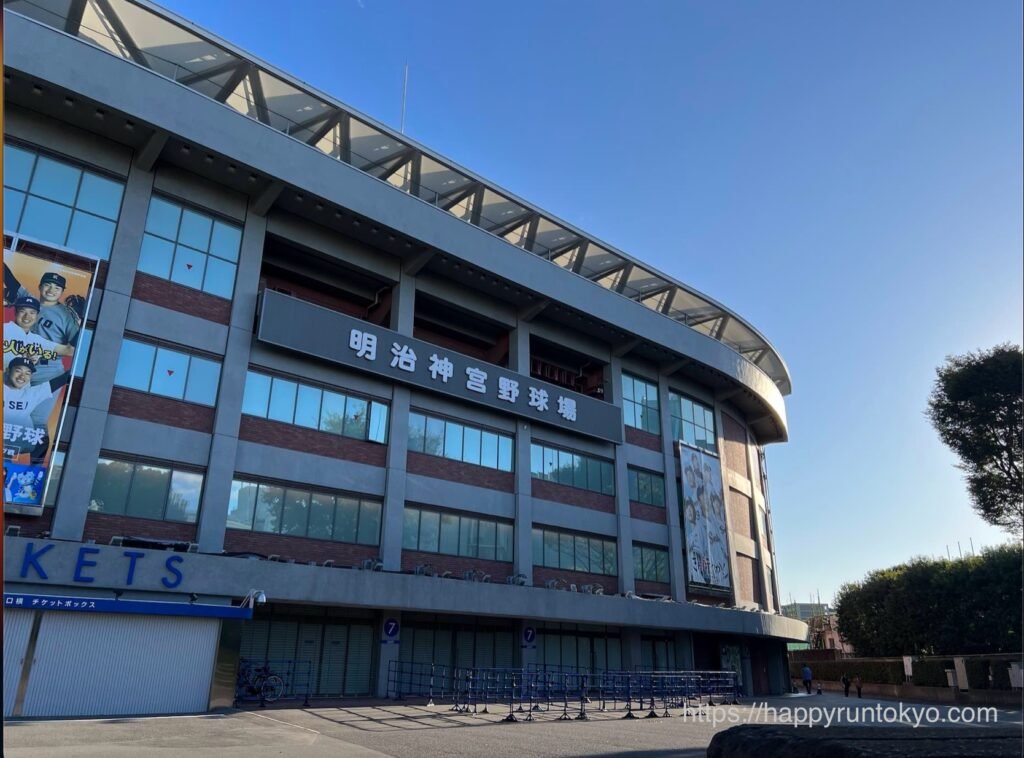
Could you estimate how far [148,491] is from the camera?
22.9 m

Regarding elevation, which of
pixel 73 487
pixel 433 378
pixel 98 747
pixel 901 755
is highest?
pixel 433 378

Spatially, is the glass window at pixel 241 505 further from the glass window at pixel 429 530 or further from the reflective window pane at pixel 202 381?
the glass window at pixel 429 530

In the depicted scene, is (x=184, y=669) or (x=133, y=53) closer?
(x=184, y=669)

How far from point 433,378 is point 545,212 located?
429 inches

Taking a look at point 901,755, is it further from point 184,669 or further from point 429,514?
point 429,514

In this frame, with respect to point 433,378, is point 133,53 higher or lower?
higher

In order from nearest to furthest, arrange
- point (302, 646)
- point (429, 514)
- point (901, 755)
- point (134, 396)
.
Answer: point (901, 755), point (134, 396), point (302, 646), point (429, 514)

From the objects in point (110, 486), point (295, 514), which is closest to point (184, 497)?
point (110, 486)

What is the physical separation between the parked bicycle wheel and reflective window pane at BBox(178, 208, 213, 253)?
1448 centimetres

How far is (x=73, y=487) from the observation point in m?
21.1

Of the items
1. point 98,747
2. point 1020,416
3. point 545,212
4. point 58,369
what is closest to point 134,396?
point 58,369

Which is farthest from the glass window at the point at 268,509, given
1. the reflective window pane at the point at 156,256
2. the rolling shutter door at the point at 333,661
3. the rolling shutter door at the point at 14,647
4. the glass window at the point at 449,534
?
the reflective window pane at the point at 156,256

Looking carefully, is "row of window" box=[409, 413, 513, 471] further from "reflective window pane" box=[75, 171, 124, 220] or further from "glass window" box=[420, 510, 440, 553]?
"reflective window pane" box=[75, 171, 124, 220]

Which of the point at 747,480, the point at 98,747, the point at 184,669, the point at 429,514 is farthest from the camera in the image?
the point at 747,480
